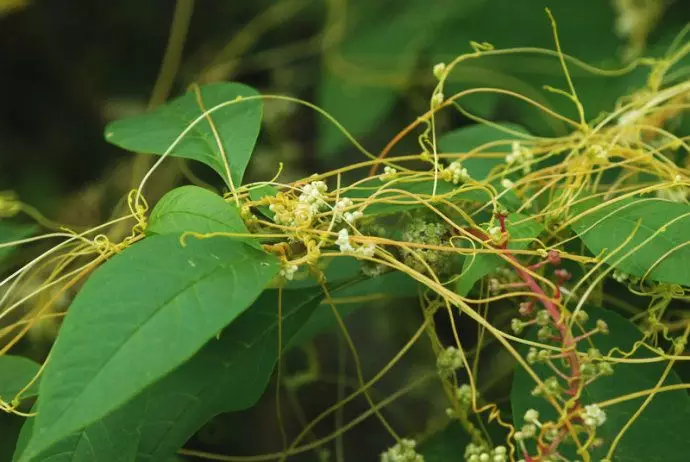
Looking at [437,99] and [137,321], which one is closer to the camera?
[137,321]

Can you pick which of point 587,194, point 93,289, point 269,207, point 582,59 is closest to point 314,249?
point 269,207

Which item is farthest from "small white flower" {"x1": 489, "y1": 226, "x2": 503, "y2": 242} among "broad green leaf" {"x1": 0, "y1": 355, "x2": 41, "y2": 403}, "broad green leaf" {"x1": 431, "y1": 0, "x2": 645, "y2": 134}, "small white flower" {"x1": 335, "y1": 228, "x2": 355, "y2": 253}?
"broad green leaf" {"x1": 431, "y1": 0, "x2": 645, "y2": 134}

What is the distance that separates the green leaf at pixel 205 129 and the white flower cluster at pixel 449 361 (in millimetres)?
237

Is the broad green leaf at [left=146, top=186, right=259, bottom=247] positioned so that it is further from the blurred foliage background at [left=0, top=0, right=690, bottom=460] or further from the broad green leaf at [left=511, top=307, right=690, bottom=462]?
the blurred foliage background at [left=0, top=0, right=690, bottom=460]

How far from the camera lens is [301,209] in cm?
65

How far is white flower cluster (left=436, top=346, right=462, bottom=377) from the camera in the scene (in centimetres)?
71

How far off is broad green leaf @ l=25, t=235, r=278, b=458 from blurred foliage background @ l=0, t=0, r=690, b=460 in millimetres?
558

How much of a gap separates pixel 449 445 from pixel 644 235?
0.94 ft

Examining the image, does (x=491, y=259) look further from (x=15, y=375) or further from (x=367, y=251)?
(x=15, y=375)

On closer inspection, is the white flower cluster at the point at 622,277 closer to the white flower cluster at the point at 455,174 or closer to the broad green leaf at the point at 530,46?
the white flower cluster at the point at 455,174

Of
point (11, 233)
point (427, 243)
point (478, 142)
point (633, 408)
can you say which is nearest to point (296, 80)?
point (478, 142)

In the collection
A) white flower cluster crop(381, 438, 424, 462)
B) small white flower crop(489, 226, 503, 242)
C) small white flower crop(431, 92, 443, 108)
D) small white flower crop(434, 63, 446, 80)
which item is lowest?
white flower cluster crop(381, 438, 424, 462)

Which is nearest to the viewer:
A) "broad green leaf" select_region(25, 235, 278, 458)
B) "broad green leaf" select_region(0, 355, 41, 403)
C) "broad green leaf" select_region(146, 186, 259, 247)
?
"broad green leaf" select_region(25, 235, 278, 458)

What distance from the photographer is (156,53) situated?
1.53 meters
